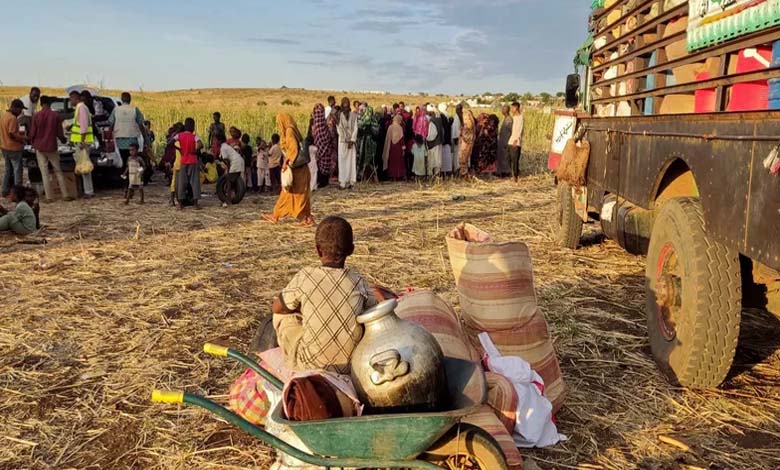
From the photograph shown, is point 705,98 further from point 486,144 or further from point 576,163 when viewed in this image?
point 486,144

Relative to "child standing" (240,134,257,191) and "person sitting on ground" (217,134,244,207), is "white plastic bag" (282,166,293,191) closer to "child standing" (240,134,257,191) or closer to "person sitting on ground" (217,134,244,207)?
"person sitting on ground" (217,134,244,207)

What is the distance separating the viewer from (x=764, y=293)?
3762 mm

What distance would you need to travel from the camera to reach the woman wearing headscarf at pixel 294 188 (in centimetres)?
913

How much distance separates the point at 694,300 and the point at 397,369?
1.95m

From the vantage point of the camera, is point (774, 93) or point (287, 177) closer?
point (774, 93)

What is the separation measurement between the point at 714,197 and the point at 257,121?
18413mm

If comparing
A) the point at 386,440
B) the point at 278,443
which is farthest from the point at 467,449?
the point at 278,443

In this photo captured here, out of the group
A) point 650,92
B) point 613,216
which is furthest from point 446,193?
point 650,92

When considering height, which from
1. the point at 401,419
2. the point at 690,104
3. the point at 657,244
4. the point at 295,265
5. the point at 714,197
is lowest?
the point at 295,265

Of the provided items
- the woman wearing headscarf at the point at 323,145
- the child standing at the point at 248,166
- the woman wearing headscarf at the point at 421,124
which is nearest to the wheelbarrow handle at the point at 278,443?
the child standing at the point at 248,166

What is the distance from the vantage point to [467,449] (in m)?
2.58

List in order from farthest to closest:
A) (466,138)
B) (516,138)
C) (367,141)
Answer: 1. (466,138)
2. (367,141)
3. (516,138)

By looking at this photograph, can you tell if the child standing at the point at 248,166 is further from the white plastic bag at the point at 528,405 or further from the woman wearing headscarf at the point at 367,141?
the white plastic bag at the point at 528,405

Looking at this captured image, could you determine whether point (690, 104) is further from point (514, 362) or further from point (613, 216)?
point (514, 362)
